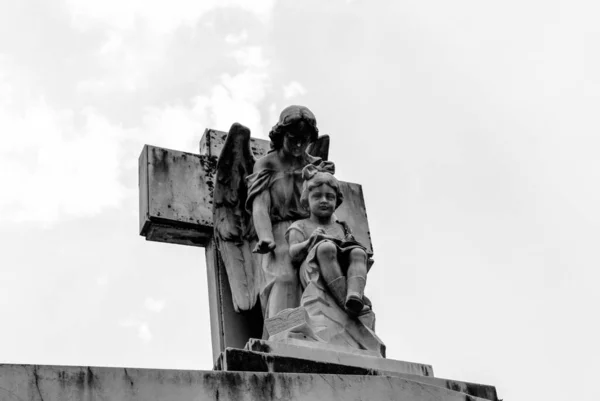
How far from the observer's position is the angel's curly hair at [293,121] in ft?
30.1

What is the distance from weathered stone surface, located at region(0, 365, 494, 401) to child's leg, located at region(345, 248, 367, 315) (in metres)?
0.99

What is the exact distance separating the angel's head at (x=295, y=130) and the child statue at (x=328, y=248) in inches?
17.2

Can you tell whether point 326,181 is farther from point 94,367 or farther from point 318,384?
point 94,367

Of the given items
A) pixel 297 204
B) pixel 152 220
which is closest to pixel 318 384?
pixel 297 204

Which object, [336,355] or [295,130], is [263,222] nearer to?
[295,130]

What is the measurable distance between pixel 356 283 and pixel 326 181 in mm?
949

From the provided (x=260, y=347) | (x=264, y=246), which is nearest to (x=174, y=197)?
(x=264, y=246)

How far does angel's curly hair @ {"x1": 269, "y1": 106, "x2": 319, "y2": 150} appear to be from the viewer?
9.19 meters

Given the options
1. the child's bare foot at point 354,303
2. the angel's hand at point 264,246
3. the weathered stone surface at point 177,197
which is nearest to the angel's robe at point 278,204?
the angel's hand at point 264,246

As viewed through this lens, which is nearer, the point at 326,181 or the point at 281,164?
the point at 326,181

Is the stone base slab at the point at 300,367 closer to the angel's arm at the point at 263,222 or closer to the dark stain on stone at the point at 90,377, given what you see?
the dark stain on stone at the point at 90,377

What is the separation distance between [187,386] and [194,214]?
3.96m

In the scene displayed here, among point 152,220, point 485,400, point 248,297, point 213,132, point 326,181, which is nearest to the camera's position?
point 485,400

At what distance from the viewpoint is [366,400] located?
22.5 feet
